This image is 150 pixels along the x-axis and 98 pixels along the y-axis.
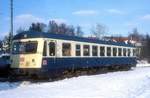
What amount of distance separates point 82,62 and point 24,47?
5.62m

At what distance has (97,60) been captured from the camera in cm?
2983

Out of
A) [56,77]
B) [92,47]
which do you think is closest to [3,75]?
[56,77]

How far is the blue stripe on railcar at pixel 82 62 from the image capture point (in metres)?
22.4

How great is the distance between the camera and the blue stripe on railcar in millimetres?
22444

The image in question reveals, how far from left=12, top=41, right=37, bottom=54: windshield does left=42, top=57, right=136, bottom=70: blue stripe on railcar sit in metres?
1.13

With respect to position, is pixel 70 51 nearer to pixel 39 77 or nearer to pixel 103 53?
pixel 39 77

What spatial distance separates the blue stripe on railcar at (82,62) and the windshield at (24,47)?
1.13m

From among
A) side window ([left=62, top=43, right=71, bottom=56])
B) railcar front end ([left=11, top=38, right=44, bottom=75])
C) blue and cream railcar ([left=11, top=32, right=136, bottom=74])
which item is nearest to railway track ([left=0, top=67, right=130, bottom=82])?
blue and cream railcar ([left=11, top=32, right=136, bottom=74])

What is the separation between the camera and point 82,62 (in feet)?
87.9

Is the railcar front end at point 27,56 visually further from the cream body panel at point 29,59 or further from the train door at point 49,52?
the train door at point 49,52

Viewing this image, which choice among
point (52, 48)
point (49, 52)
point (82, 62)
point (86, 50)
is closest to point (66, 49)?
point (52, 48)

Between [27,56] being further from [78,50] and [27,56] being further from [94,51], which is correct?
[94,51]

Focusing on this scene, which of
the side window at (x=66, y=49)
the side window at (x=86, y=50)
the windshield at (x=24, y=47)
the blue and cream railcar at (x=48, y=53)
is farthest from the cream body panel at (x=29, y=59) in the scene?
the side window at (x=86, y=50)

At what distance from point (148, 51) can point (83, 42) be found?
68.4 meters
